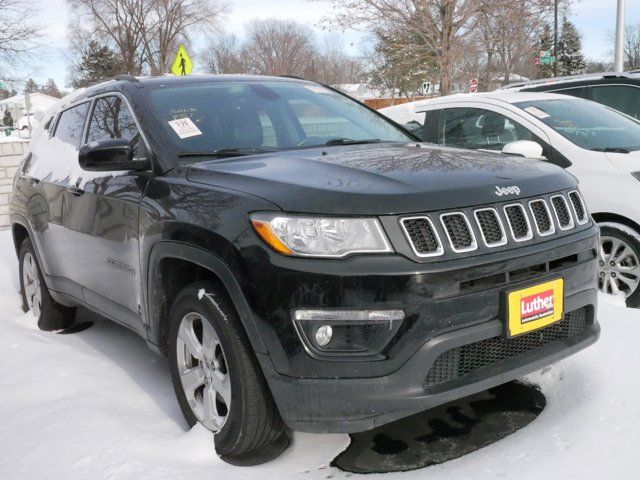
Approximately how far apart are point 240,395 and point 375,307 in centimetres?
68

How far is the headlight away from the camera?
2432 millimetres

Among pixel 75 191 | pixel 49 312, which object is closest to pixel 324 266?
pixel 75 191

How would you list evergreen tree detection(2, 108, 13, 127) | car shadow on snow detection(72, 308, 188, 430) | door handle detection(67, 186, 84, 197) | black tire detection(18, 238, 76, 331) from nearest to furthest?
car shadow on snow detection(72, 308, 188, 430) < door handle detection(67, 186, 84, 197) < black tire detection(18, 238, 76, 331) < evergreen tree detection(2, 108, 13, 127)

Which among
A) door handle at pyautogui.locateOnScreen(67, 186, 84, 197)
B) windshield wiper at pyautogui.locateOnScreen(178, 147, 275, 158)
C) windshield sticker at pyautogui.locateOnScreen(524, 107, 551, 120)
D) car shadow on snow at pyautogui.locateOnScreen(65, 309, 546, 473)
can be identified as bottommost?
car shadow on snow at pyautogui.locateOnScreen(65, 309, 546, 473)

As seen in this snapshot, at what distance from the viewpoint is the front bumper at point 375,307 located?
7.82ft

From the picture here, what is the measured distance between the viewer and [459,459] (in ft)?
9.11

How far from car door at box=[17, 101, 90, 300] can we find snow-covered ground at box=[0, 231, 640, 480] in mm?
621

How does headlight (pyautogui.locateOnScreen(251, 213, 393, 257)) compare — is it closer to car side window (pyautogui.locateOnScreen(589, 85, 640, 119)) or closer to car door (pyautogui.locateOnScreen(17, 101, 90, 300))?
car door (pyautogui.locateOnScreen(17, 101, 90, 300))

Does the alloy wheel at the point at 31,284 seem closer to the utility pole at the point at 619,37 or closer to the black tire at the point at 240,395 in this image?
the black tire at the point at 240,395

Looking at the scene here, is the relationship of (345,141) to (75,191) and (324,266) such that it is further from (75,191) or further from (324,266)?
(75,191)

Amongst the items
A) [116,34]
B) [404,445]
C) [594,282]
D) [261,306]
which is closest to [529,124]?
[594,282]

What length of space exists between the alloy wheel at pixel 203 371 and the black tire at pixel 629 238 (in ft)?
10.7

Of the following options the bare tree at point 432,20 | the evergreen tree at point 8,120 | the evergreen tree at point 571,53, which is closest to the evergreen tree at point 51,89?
the evergreen tree at point 8,120

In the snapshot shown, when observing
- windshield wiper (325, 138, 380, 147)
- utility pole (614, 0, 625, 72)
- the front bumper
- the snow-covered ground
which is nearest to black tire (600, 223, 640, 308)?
the snow-covered ground
